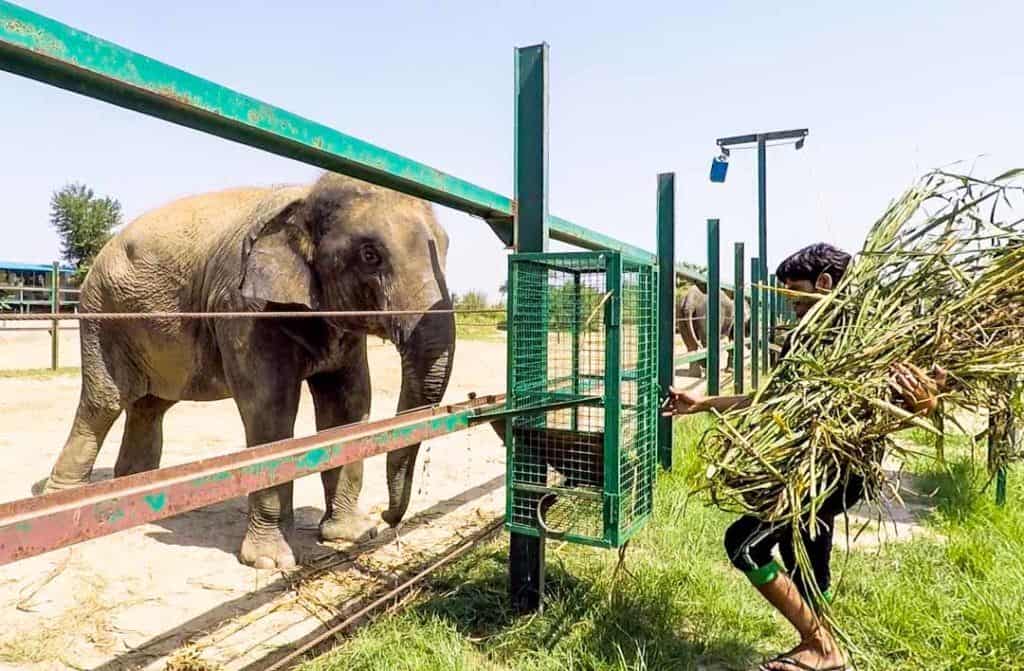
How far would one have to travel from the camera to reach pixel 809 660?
2.67 m

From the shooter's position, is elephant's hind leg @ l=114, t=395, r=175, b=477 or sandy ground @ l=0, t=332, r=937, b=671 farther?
elephant's hind leg @ l=114, t=395, r=175, b=477

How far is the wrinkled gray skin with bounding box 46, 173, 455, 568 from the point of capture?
3883mm

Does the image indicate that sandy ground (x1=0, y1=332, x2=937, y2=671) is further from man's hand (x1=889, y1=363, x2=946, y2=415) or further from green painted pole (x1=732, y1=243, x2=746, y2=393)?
green painted pole (x1=732, y1=243, x2=746, y2=393)

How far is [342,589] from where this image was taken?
3.63m

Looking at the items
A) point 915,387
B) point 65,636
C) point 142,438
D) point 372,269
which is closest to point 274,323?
point 372,269

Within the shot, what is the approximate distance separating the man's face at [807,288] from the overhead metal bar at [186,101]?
1.29m

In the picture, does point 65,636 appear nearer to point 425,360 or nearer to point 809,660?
point 425,360

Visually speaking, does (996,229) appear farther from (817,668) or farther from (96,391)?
(96,391)

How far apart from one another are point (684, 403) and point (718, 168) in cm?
862

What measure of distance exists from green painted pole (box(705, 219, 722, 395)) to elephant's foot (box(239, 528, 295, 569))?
14.9 ft

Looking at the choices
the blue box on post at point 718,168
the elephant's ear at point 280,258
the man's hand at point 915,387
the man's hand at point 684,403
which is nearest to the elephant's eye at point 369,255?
the elephant's ear at point 280,258

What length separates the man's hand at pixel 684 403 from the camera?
9.12 feet

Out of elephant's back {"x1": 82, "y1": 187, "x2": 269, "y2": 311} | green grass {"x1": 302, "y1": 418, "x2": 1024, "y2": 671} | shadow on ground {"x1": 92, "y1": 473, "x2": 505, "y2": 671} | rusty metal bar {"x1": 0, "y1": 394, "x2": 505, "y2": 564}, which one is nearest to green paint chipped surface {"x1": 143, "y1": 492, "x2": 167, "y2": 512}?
rusty metal bar {"x1": 0, "y1": 394, "x2": 505, "y2": 564}

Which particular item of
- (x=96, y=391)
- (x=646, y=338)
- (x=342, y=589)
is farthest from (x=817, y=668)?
(x=96, y=391)
